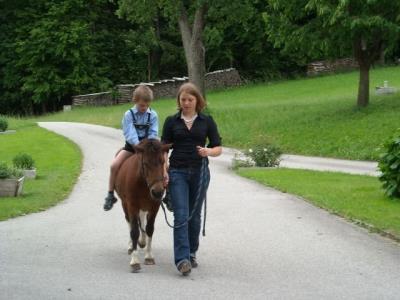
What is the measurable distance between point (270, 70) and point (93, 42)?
51.6ft

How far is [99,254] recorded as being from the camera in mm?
9656

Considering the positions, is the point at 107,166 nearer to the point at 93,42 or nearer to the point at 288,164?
the point at 288,164

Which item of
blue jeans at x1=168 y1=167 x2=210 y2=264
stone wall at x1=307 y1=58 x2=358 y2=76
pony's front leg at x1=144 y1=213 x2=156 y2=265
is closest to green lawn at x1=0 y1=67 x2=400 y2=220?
pony's front leg at x1=144 y1=213 x2=156 y2=265

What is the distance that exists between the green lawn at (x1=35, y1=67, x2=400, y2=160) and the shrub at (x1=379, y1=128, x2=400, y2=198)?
10.5 meters

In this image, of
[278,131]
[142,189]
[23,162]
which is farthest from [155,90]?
[142,189]

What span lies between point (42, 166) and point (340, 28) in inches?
548

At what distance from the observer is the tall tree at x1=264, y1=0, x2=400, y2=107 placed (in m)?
29.7

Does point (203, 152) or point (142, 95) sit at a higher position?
point (142, 95)

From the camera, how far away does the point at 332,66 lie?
62500mm

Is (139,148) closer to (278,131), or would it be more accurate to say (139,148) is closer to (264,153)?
(264,153)

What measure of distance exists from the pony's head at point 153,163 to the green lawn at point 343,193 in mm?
3995

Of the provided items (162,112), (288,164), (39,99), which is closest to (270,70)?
→ (39,99)

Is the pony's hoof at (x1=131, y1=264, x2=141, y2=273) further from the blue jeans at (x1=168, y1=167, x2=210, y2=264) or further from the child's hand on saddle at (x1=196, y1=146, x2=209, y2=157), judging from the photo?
the child's hand on saddle at (x1=196, y1=146, x2=209, y2=157)

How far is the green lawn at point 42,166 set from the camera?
14.6 m
